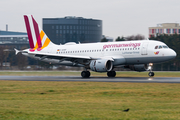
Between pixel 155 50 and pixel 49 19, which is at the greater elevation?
pixel 49 19

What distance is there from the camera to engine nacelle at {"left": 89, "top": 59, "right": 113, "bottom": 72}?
3662 centimetres

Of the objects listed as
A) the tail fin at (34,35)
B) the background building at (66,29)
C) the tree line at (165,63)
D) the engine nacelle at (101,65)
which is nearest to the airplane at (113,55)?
the engine nacelle at (101,65)

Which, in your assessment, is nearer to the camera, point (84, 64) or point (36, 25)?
point (84, 64)

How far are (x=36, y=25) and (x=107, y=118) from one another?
121 feet

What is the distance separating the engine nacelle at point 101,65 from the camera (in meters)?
36.6

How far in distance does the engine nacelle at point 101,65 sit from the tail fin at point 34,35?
36.9 feet

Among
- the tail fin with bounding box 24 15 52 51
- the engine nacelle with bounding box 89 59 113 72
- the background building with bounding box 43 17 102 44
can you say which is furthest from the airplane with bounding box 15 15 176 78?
the background building with bounding box 43 17 102 44

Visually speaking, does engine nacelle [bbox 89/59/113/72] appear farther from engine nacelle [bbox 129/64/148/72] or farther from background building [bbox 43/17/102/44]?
background building [bbox 43/17/102/44]

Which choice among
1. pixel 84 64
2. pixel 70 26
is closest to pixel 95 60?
pixel 84 64

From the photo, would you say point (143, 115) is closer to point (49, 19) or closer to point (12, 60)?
point (12, 60)

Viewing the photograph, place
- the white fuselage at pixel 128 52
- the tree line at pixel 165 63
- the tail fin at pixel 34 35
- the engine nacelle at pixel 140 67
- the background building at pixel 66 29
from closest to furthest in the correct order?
the white fuselage at pixel 128 52 → the engine nacelle at pixel 140 67 → the tail fin at pixel 34 35 → the tree line at pixel 165 63 → the background building at pixel 66 29

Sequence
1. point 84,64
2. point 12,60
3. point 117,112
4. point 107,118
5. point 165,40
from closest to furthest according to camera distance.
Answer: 1. point 107,118
2. point 117,112
3. point 84,64
4. point 165,40
5. point 12,60

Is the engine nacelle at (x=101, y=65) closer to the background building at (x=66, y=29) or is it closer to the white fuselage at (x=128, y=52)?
the white fuselage at (x=128, y=52)

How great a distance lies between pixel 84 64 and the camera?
40.0m
